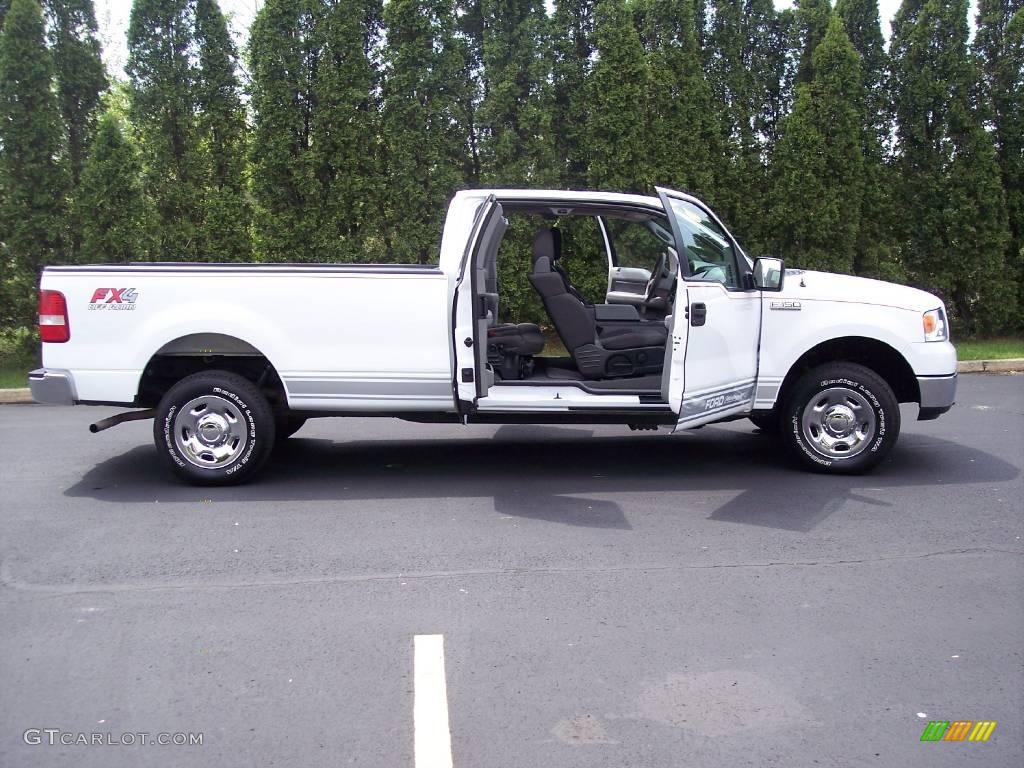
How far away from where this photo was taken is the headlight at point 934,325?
6.71 meters

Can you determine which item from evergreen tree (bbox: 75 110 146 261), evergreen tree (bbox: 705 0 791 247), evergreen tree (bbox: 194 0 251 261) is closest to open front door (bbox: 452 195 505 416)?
evergreen tree (bbox: 194 0 251 261)

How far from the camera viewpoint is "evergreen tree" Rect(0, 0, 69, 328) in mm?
12672

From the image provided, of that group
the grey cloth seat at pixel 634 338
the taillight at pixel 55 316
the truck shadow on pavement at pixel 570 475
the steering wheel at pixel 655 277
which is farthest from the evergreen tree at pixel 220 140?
the grey cloth seat at pixel 634 338

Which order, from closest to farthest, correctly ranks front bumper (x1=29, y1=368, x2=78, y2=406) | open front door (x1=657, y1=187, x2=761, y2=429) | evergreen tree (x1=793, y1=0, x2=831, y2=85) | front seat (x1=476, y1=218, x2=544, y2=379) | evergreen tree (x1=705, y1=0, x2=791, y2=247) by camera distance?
open front door (x1=657, y1=187, x2=761, y2=429), front bumper (x1=29, y1=368, x2=78, y2=406), front seat (x1=476, y1=218, x2=544, y2=379), evergreen tree (x1=705, y1=0, x2=791, y2=247), evergreen tree (x1=793, y1=0, x2=831, y2=85)

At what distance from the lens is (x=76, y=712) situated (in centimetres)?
351

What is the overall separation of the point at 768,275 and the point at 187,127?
968cm

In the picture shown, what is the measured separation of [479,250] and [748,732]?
12.5 feet

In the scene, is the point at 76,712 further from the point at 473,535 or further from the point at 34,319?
the point at 34,319

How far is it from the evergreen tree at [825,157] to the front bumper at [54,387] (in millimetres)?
10657

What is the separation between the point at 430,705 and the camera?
11.7ft

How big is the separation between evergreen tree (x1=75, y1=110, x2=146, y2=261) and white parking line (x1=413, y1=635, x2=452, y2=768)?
10.5 meters

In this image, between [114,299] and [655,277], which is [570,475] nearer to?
[655,277]

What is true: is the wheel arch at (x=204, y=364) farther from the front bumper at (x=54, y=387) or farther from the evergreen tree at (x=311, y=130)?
the evergreen tree at (x=311, y=130)

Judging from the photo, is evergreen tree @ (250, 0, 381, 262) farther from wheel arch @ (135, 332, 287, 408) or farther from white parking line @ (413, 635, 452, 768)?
white parking line @ (413, 635, 452, 768)
